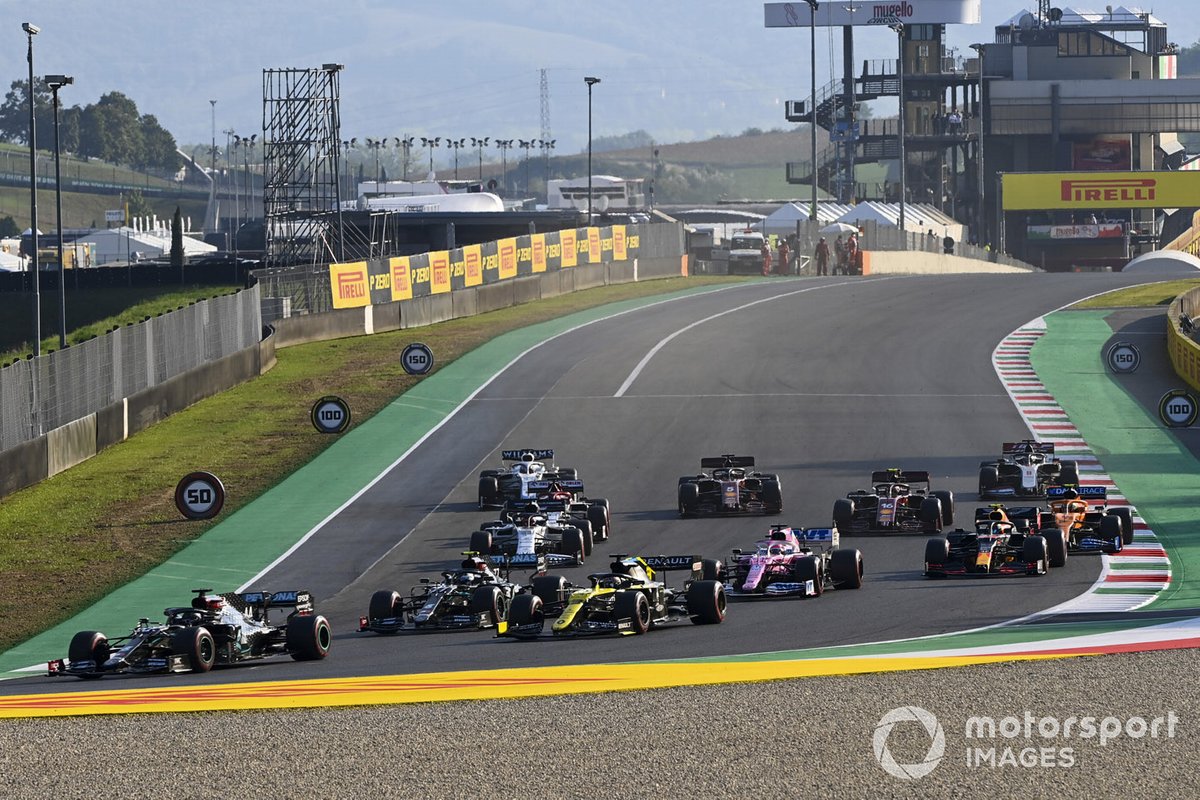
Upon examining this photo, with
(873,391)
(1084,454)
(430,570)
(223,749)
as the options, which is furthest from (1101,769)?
(873,391)

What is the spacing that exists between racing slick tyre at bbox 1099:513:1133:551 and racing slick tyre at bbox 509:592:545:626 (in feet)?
34.4

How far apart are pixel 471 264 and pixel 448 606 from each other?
42817mm

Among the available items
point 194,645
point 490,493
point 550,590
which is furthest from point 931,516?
point 194,645

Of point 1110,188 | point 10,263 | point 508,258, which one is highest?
point 1110,188

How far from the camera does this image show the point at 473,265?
65.4 m

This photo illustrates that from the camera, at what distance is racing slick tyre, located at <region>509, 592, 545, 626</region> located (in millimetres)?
22047

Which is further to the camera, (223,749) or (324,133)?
(324,133)

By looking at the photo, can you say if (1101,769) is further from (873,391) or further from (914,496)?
(873,391)

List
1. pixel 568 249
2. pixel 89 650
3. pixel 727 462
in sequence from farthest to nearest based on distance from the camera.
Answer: pixel 568 249 < pixel 727 462 < pixel 89 650

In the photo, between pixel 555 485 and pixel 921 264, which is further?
pixel 921 264

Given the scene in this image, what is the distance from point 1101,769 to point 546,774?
14.2 feet

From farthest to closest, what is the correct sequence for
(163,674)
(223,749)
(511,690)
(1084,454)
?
(1084,454) → (163,674) → (511,690) → (223,749)

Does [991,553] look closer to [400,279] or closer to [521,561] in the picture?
[521,561]

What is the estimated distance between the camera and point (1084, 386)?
4684 centimetres
